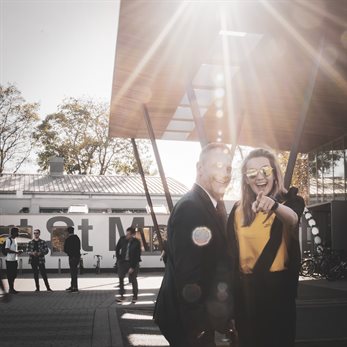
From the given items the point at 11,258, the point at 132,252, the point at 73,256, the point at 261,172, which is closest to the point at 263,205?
the point at 261,172

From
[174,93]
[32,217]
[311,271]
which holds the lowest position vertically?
[311,271]

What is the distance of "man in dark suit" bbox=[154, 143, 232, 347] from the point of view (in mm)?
2531

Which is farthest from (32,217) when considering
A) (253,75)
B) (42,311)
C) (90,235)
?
(253,75)

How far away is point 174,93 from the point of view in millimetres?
11688

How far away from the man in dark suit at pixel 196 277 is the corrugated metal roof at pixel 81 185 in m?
29.6

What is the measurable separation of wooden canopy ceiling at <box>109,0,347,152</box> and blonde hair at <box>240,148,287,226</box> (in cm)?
443

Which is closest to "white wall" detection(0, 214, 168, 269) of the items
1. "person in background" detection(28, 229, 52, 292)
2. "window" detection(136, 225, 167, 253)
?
"window" detection(136, 225, 167, 253)

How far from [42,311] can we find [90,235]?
15706mm

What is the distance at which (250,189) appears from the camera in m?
3.29

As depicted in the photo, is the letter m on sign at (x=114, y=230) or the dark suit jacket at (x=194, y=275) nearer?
the dark suit jacket at (x=194, y=275)

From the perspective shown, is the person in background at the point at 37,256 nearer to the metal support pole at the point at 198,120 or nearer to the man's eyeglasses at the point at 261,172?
the metal support pole at the point at 198,120

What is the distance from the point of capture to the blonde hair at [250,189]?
3133mm

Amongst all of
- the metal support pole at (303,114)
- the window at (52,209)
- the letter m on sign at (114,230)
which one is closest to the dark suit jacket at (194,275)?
the metal support pole at (303,114)

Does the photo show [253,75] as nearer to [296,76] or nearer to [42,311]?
[296,76]
